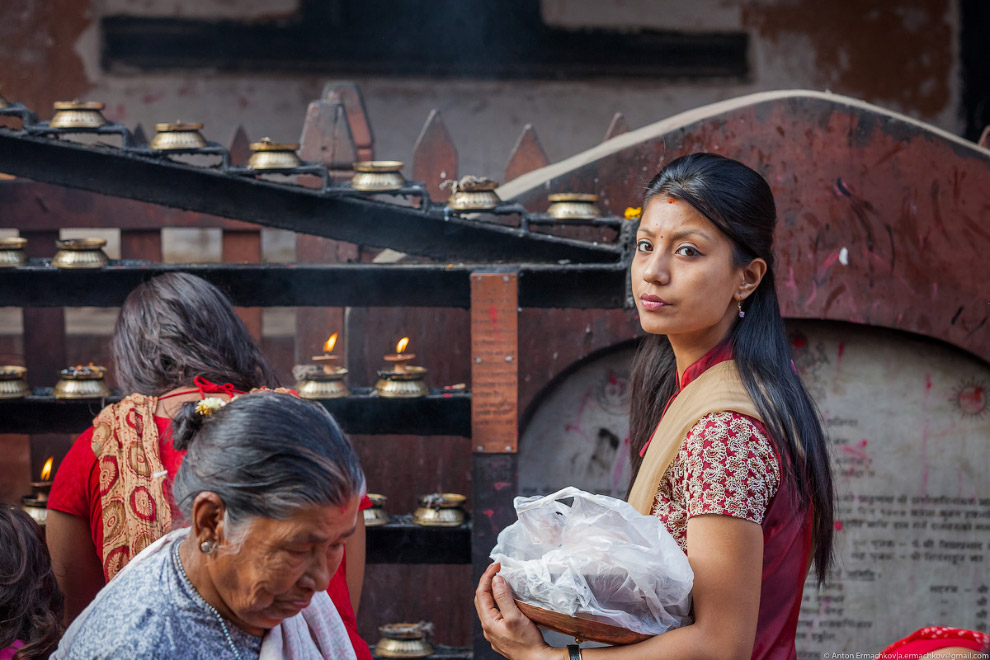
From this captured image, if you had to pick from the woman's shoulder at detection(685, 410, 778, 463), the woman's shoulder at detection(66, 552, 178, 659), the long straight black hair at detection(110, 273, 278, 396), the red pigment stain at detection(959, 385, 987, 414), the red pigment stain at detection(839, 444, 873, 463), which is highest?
the long straight black hair at detection(110, 273, 278, 396)

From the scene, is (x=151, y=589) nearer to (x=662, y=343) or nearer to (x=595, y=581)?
(x=595, y=581)

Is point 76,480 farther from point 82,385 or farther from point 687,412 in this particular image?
point 687,412

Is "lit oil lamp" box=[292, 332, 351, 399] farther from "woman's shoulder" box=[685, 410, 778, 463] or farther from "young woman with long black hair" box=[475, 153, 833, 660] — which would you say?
"woman's shoulder" box=[685, 410, 778, 463]

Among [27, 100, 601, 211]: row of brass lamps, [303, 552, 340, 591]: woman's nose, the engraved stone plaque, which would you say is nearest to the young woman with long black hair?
[303, 552, 340, 591]: woman's nose

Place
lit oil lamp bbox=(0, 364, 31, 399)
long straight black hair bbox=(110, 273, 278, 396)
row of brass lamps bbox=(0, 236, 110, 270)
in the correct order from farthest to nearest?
lit oil lamp bbox=(0, 364, 31, 399)
row of brass lamps bbox=(0, 236, 110, 270)
long straight black hair bbox=(110, 273, 278, 396)

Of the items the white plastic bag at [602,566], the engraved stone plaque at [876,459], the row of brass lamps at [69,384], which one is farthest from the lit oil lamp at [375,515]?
the white plastic bag at [602,566]

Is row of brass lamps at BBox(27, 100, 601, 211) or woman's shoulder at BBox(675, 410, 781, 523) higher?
row of brass lamps at BBox(27, 100, 601, 211)

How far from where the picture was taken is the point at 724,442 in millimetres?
1537

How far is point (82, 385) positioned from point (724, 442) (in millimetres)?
1987

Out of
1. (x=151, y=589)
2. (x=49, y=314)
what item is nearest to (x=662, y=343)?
(x=151, y=589)

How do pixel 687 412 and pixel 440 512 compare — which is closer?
pixel 687 412

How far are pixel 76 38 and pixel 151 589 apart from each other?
A: 5.99 metres

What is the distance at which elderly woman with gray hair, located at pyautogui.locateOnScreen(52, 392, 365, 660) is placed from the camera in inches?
48.6

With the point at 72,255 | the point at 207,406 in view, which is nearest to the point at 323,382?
the point at 72,255
